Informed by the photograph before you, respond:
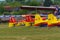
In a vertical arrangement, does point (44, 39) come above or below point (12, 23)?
above

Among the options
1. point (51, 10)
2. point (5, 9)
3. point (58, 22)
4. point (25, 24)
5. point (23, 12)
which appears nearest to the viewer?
point (58, 22)

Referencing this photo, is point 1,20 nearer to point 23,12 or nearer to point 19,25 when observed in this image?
point 19,25

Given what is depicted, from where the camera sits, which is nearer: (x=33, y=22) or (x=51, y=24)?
(x=51, y=24)

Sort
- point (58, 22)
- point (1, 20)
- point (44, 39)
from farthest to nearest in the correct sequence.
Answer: point (1, 20)
point (58, 22)
point (44, 39)

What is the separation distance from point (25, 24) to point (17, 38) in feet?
25.1

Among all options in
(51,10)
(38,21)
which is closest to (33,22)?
(38,21)

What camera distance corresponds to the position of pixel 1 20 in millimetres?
27531

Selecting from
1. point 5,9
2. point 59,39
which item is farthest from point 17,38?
point 5,9

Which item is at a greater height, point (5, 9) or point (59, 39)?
point (59, 39)

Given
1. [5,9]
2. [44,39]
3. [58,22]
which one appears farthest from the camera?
[5,9]

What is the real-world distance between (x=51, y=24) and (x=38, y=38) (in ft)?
21.2

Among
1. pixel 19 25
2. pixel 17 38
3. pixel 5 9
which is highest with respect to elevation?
pixel 17 38

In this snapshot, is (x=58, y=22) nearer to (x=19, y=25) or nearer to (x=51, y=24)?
(x=51, y=24)

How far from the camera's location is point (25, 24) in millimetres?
21641
